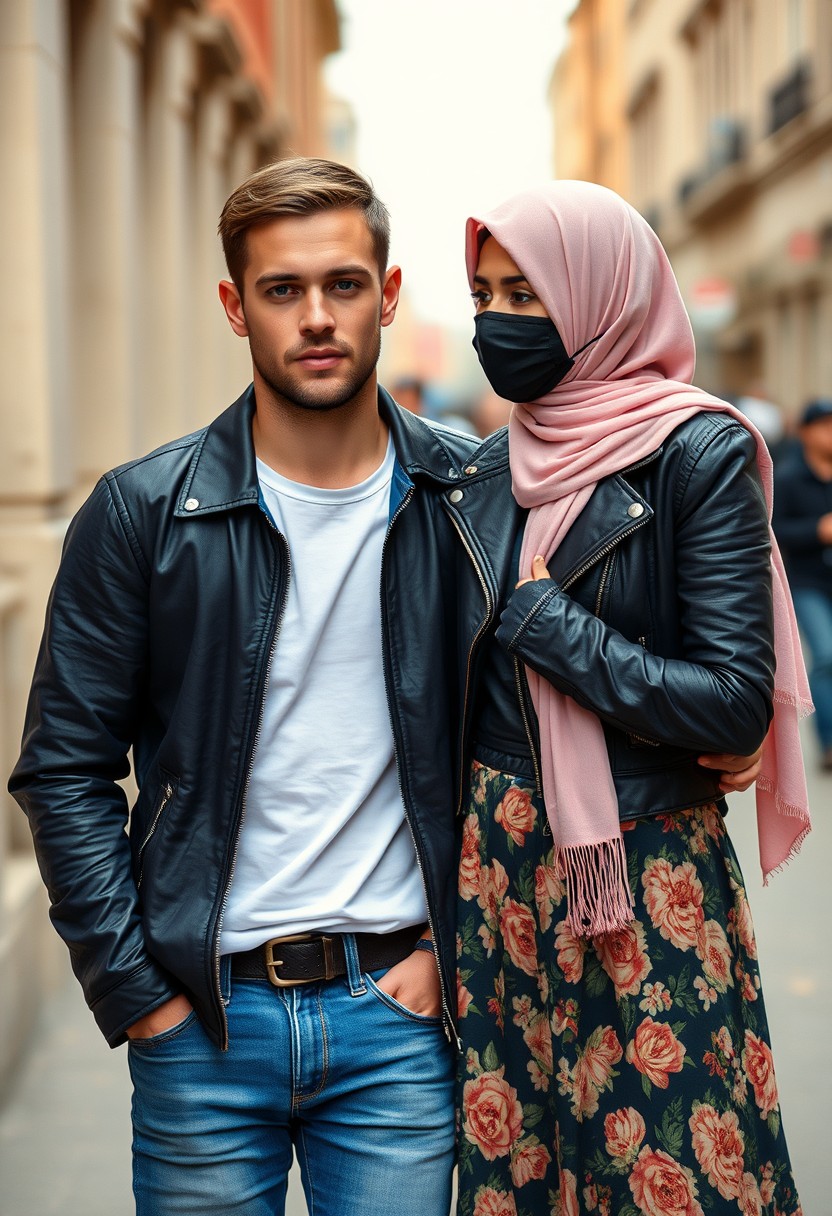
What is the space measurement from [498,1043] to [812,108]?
20469 mm

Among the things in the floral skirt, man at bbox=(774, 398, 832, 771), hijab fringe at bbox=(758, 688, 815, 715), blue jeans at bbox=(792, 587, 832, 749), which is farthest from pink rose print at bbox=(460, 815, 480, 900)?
man at bbox=(774, 398, 832, 771)

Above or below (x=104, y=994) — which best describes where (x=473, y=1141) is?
below

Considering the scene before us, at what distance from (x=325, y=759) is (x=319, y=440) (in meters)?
0.53

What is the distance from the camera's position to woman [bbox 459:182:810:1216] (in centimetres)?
243

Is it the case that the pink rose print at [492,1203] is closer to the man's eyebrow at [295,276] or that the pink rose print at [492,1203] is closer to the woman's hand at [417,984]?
the woman's hand at [417,984]

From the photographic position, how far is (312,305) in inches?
98.4

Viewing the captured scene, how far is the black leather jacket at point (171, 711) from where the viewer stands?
253 centimetres

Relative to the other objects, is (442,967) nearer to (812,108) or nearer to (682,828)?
(682,828)

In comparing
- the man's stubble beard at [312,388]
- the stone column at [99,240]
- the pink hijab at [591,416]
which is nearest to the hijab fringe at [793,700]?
the pink hijab at [591,416]

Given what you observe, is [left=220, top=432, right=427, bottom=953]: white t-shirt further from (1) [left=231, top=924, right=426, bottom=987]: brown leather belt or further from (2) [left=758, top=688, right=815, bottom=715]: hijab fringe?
(2) [left=758, top=688, right=815, bottom=715]: hijab fringe

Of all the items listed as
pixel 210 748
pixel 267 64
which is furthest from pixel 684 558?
pixel 267 64

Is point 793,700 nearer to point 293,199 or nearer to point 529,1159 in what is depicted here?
point 529,1159

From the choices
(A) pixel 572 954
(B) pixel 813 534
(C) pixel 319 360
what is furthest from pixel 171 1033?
(B) pixel 813 534

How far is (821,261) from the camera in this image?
20.9 meters
